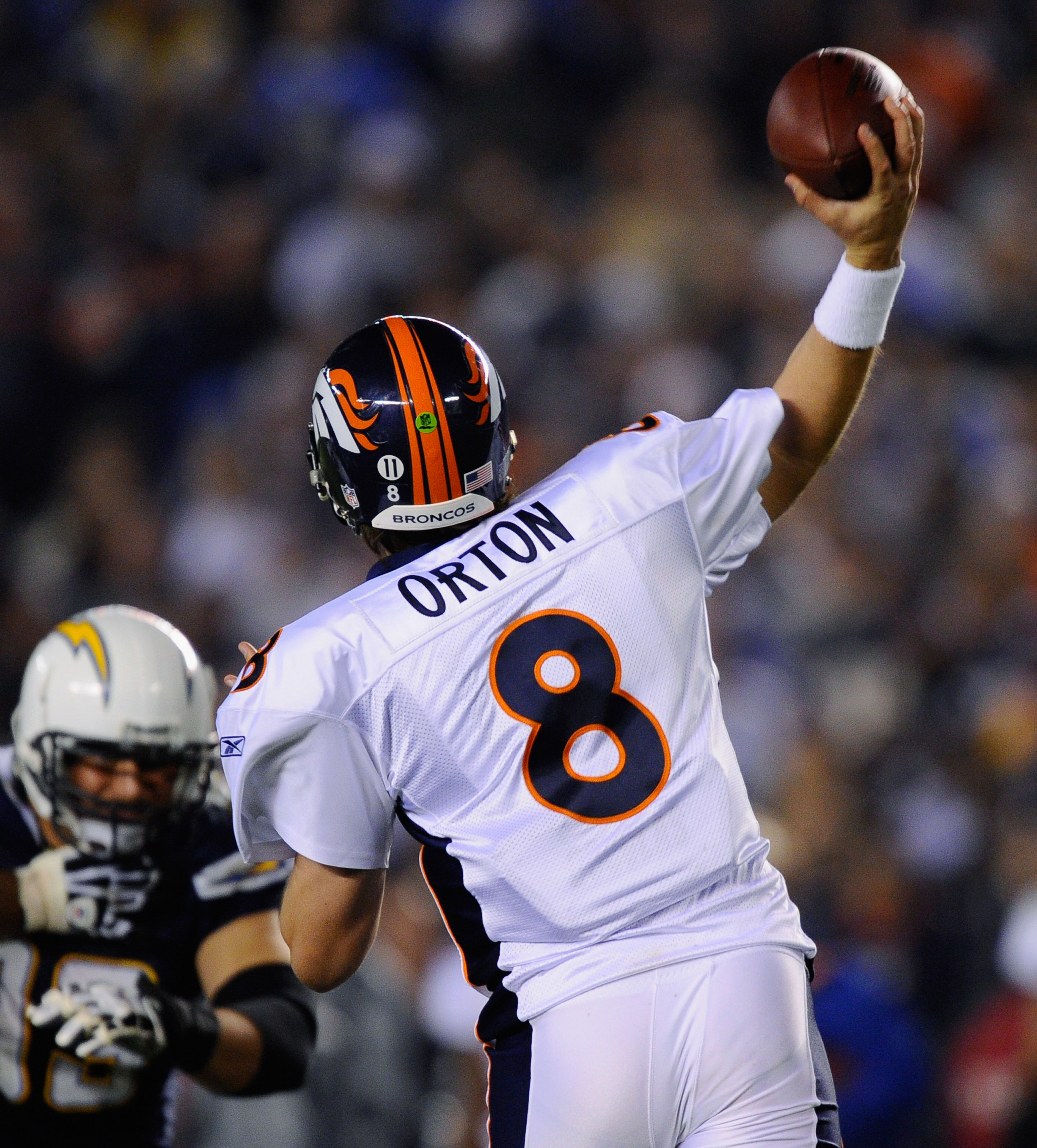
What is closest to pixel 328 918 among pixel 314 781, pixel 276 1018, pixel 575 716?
pixel 314 781

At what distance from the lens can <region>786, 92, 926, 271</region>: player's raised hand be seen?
2381 millimetres

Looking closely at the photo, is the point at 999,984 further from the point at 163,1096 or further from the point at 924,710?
the point at 163,1096

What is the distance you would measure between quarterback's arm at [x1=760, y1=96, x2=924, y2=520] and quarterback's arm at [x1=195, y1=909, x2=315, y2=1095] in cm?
135

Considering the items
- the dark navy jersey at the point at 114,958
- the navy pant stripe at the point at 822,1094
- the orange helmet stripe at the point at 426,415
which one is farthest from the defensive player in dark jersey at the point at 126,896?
the navy pant stripe at the point at 822,1094

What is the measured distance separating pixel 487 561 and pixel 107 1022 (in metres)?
1.05

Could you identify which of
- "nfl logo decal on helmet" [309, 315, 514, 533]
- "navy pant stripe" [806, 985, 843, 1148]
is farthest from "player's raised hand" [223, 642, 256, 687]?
"navy pant stripe" [806, 985, 843, 1148]

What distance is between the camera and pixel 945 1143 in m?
5.12

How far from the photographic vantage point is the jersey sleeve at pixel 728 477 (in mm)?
2314

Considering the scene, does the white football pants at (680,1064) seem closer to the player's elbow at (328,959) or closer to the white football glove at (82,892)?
the player's elbow at (328,959)

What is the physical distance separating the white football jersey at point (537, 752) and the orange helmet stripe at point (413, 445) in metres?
0.13

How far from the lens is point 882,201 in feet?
7.88

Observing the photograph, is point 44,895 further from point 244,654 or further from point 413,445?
point 413,445

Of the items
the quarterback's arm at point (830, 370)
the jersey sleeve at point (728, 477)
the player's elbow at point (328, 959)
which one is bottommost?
the player's elbow at point (328, 959)

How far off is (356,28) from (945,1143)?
664 cm
